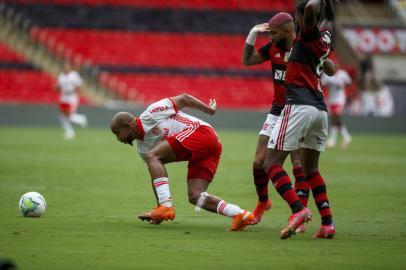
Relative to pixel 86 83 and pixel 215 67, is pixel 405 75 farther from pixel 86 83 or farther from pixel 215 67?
pixel 86 83

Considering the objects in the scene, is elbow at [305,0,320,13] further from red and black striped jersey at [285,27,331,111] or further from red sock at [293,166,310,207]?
red sock at [293,166,310,207]

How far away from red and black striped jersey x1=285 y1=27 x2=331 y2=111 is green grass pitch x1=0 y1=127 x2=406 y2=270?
61.6 inches

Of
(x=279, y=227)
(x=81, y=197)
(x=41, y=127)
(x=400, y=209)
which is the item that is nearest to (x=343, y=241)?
(x=279, y=227)

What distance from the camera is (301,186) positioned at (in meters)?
12.2

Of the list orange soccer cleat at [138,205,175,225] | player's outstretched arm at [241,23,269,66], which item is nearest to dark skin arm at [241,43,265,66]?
player's outstretched arm at [241,23,269,66]

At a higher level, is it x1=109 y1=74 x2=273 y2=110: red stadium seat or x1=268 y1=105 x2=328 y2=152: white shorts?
x1=268 y1=105 x2=328 y2=152: white shorts

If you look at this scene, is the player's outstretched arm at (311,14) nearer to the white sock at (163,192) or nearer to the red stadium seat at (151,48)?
the white sock at (163,192)

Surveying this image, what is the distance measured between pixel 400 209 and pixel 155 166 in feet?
15.0

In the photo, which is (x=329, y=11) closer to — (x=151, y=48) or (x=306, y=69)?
(x=306, y=69)

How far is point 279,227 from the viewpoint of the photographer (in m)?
12.1

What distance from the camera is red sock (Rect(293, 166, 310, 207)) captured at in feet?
39.7

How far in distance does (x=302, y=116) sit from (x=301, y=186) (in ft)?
5.33

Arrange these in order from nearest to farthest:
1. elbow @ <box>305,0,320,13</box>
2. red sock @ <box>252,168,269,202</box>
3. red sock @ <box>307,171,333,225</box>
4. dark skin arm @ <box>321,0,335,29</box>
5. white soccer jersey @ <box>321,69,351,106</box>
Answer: elbow @ <box>305,0,320,13</box> < red sock @ <box>307,171,333,225</box> < dark skin arm @ <box>321,0,335,29</box> < red sock @ <box>252,168,269,202</box> < white soccer jersey @ <box>321,69,351,106</box>

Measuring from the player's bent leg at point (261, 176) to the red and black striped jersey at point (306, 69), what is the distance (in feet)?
4.90
